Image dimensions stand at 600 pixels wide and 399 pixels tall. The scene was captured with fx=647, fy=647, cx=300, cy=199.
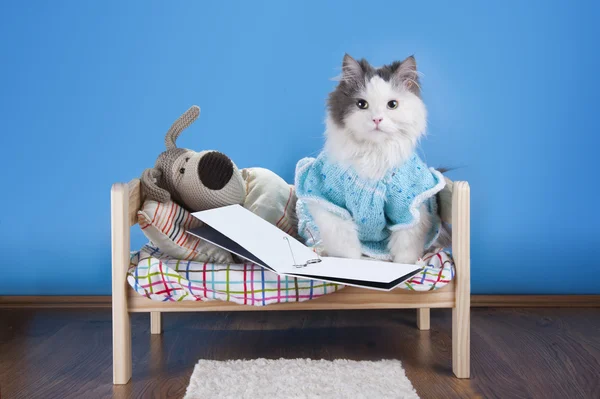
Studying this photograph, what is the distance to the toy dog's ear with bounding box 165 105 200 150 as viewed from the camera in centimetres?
189

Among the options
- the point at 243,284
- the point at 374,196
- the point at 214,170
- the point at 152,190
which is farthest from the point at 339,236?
the point at 152,190

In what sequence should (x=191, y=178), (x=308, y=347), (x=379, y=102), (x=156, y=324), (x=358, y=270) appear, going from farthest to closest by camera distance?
(x=156, y=324) → (x=308, y=347) → (x=191, y=178) → (x=379, y=102) → (x=358, y=270)

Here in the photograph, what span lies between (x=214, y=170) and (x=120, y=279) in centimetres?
41

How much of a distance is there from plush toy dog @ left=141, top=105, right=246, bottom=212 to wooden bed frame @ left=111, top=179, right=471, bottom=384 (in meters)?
0.10

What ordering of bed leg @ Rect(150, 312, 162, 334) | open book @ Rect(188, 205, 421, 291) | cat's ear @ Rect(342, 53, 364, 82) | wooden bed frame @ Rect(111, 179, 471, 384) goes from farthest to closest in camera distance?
bed leg @ Rect(150, 312, 162, 334) < cat's ear @ Rect(342, 53, 364, 82) < wooden bed frame @ Rect(111, 179, 471, 384) < open book @ Rect(188, 205, 421, 291)

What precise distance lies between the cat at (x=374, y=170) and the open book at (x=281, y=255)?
0.38 ft

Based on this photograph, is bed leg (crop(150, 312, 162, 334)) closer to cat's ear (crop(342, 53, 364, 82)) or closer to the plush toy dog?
the plush toy dog

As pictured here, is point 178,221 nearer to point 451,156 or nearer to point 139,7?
point 139,7

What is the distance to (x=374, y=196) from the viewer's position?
1795mm

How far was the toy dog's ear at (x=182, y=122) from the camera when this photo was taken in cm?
A: 189

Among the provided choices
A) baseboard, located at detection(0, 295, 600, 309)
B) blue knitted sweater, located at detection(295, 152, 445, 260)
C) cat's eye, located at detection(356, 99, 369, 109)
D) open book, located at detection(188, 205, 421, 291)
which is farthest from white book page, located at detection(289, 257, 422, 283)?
baseboard, located at detection(0, 295, 600, 309)

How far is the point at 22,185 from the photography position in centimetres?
245

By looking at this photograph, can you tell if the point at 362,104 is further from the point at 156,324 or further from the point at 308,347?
the point at 156,324

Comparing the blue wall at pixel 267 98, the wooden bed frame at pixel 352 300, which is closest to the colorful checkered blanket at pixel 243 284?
the wooden bed frame at pixel 352 300
